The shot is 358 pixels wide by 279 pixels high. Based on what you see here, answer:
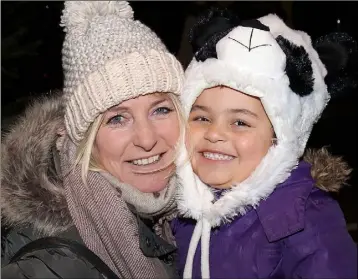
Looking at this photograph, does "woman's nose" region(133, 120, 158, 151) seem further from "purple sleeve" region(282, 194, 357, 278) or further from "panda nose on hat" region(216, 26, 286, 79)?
"purple sleeve" region(282, 194, 357, 278)

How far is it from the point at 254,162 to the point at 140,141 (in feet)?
1.41

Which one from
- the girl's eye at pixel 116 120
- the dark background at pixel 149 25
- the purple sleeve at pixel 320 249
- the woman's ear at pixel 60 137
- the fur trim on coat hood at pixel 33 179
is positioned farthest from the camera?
the dark background at pixel 149 25

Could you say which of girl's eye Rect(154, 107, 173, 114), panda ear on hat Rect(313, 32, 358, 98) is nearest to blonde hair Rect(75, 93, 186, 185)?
girl's eye Rect(154, 107, 173, 114)

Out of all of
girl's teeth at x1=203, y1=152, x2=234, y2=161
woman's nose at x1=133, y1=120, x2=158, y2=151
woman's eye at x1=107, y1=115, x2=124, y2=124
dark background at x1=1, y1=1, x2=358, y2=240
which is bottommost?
dark background at x1=1, y1=1, x2=358, y2=240

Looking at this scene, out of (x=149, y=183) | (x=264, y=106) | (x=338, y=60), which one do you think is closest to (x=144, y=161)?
(x=149, y=183)

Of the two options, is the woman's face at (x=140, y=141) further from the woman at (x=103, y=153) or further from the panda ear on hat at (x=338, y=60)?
the panda ear on hat at (x=338, y=60)

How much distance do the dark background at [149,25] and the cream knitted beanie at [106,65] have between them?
122 centimetres

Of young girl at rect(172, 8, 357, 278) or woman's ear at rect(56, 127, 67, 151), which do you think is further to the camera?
woman's ear at rect(56, 127, 67, 151)

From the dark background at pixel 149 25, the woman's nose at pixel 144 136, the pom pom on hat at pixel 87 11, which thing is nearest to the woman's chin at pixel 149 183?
the woman's nose at pixel 144 136

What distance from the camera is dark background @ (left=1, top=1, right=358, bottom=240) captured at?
3.38 meters

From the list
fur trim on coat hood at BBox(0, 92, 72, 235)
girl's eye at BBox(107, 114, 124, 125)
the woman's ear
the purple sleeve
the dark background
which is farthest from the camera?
the dark background

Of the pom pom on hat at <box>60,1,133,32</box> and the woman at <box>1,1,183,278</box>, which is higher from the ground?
the pom pom on hat at <box>60,1,133,32</box>

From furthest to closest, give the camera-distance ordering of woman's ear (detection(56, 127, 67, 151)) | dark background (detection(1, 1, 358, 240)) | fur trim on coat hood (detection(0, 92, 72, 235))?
dark background (detection(1, 1, 358, 240)) → woman's ear (detection(56, 127, 67, 151)) → fur trim on coat hood (detection(0, 92, 72, 235))

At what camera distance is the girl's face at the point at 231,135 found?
1.88m
